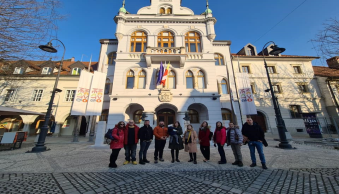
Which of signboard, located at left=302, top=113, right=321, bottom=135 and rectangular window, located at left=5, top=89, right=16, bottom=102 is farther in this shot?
rectangular window, located at left=5, top=89, right=16, bottom=102

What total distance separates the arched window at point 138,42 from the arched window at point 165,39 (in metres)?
1.81

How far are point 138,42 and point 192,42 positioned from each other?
257 inches

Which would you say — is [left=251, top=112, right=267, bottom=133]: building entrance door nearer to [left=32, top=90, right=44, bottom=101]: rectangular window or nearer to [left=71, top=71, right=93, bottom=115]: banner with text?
[left=71, top=71, right=93, bottom=115]: banner with text

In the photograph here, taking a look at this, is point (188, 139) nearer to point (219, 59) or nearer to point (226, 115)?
point (226, 115)

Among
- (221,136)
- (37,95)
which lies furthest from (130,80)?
(37,95)

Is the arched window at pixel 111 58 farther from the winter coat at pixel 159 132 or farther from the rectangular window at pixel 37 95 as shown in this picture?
the winter coat at pixel 159 132

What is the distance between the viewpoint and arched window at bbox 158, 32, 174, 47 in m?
15.9

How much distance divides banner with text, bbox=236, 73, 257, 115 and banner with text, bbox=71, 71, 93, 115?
14.3m

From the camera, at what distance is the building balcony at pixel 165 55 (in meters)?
13.9

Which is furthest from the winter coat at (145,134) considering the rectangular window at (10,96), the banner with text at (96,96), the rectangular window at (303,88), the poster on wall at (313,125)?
the rectangular window at (303,88)

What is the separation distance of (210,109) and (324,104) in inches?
742

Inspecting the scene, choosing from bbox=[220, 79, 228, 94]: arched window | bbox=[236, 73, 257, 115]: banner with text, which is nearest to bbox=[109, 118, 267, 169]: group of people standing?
bbox=[236, 73, 257, 115]: banner with text

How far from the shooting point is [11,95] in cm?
1842

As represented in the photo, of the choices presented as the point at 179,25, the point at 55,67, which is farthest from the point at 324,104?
the point at 55,67
